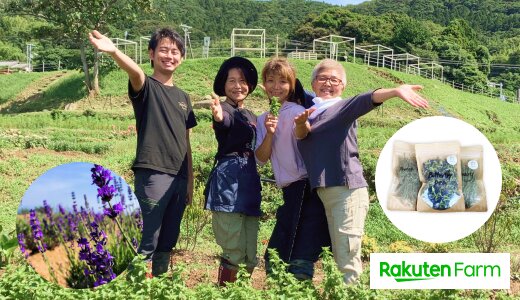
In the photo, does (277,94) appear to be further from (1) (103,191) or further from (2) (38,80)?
(2) (38,80)

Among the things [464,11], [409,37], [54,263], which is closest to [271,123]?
[54,263]

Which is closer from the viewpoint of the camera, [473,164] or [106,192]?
[106,192]

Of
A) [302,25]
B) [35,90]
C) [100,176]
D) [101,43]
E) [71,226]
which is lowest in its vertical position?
[71,226]

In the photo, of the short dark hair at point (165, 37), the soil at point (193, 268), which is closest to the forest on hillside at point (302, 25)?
the short dark hair at point (165, 37)

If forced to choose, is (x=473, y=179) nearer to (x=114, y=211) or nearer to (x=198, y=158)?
(x=114, y=211)

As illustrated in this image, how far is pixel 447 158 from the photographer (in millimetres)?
2793

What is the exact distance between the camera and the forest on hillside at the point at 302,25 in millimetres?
19469

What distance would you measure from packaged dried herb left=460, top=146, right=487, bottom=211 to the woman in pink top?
0.80 metres

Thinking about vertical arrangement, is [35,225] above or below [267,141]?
below

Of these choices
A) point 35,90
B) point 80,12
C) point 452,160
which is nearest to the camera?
point 452,160

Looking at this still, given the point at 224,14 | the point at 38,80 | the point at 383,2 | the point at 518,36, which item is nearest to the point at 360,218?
the point at 38,80

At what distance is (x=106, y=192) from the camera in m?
2.63

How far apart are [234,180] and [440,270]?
123cm

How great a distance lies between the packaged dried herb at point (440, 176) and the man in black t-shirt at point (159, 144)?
135cm
